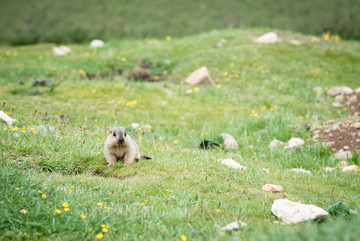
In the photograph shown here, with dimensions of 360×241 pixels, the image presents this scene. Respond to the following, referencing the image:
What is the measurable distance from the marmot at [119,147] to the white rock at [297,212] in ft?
8.05

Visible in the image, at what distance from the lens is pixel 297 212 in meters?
3.96

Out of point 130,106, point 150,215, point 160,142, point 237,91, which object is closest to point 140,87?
point 130,106

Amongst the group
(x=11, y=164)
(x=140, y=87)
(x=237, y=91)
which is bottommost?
(x=237, y=91)

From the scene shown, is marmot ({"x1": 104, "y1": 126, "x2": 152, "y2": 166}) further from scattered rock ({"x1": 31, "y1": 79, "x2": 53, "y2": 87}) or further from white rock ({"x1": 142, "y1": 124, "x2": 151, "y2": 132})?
scattered rock ({"x1": 31, "y1": 79, "x2": 53, "y2": 87})

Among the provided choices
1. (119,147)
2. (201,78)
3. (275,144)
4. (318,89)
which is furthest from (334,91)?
(119,147)

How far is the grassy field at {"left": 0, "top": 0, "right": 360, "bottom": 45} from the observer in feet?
67.4

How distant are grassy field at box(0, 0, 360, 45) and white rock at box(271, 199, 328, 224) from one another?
17.5 meters

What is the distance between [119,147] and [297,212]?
286 cm

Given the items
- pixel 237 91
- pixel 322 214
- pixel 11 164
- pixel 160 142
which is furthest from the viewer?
pixel 237 91

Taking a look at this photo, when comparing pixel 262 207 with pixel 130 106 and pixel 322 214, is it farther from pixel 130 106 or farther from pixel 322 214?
pixel 130 106

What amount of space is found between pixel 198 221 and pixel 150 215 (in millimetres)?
564

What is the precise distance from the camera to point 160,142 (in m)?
7.20

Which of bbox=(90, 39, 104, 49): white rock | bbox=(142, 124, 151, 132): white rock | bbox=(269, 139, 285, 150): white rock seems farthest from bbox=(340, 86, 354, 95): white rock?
bbox=(90, 39, 104, 49): white rock

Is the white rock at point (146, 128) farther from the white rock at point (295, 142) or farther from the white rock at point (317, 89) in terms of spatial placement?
the white rock at point (317, 89)
